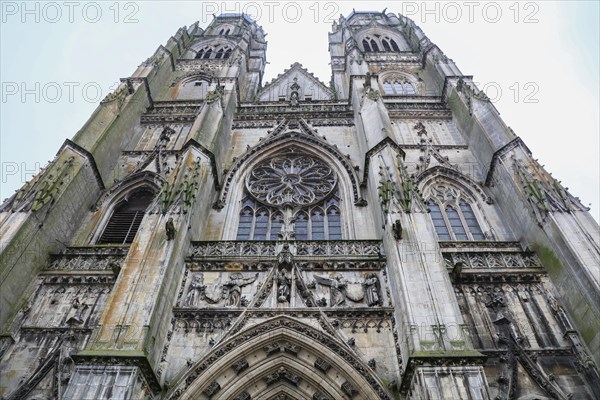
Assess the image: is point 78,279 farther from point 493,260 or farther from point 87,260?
point 493,260

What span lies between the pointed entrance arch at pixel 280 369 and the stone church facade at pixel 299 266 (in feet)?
0.09

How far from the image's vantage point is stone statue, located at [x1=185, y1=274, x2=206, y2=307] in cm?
923

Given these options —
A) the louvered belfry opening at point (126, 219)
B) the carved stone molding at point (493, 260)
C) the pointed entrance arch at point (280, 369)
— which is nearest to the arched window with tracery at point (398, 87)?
the carved stone molding at point (493, 260)

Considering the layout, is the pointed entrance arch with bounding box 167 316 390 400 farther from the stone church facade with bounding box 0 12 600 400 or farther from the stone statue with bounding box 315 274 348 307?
the stone statue with bounding box 315 274 348 307

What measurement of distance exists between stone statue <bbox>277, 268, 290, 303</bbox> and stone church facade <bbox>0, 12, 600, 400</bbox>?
0.16 feet

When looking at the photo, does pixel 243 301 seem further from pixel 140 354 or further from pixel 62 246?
pixel 62 246

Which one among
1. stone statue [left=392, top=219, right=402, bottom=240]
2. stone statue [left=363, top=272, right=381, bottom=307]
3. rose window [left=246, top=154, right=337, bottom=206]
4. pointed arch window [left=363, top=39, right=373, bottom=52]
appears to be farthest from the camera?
pointed arch window [left=363, top=39, right=373, bottom=52]

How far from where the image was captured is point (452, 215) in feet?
42.1

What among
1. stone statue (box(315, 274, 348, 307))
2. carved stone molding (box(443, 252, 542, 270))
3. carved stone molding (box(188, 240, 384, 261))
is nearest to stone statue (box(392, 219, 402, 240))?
carved stone molding (box(188, 240, 384, 261))

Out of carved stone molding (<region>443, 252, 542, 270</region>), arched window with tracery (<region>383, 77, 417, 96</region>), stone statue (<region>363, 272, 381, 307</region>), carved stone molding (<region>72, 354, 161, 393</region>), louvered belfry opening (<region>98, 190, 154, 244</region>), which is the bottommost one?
carved stone molding (<region>72, 354, 161, 393</region>)

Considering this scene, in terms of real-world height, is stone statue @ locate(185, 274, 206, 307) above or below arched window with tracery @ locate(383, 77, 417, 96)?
below

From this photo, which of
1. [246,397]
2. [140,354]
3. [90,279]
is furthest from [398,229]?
[90,279]

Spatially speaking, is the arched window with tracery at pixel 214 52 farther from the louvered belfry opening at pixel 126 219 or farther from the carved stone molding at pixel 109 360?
the carved stone molding at pixel 109 360

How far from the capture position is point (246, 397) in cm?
804
